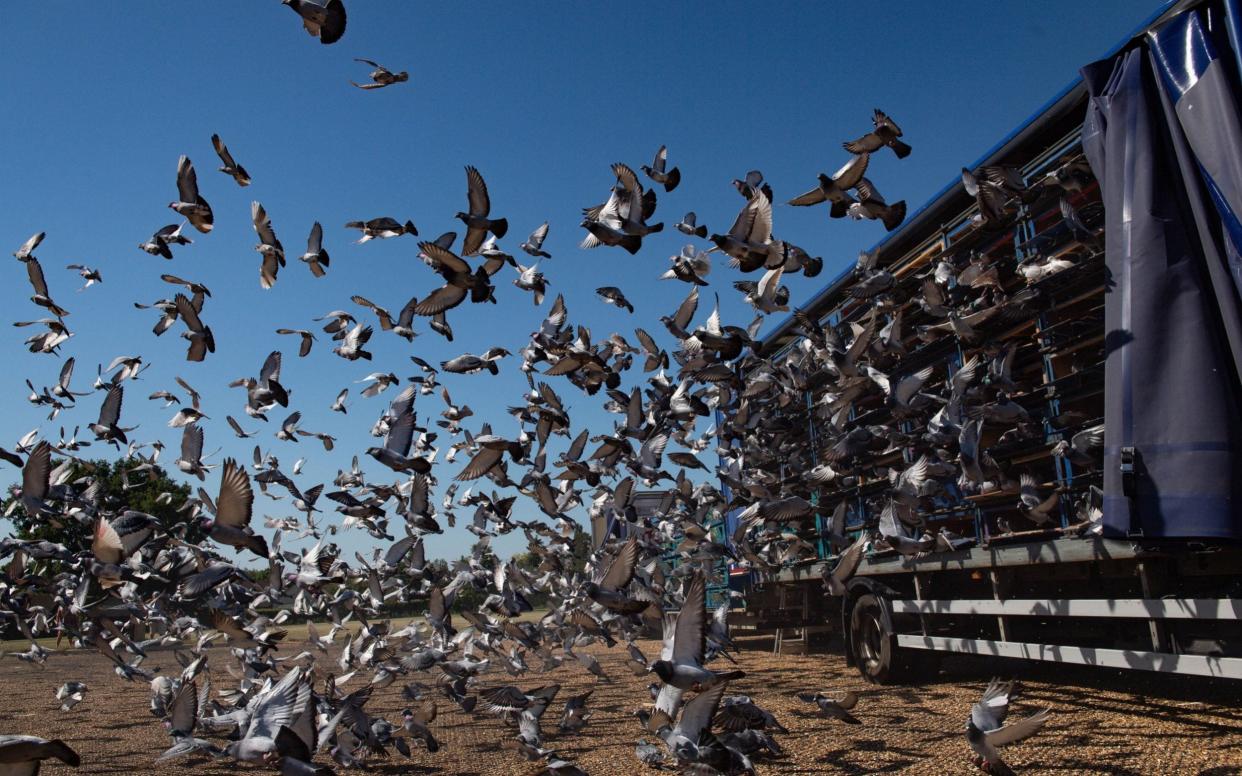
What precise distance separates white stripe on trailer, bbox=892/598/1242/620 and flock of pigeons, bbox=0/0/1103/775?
593 millimetres

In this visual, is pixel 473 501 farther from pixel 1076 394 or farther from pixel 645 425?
pixel 1076 394

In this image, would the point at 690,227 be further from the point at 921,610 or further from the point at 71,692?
the point at 71,692

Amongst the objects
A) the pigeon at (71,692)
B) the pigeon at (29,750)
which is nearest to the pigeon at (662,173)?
the pigeon at (29,750)

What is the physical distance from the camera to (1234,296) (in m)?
4.43

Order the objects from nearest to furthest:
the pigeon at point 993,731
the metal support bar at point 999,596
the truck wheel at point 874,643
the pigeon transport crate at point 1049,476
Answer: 1. the pigeon at point 993,731
2. the pigeon transport crate at point 1049,476
3. the metal support bar at point 999,596
4. the truck wheel at point 874,643

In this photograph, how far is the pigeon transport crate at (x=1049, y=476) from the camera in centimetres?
497

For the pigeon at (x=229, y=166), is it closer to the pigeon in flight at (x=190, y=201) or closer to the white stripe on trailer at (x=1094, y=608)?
the pigeon in flight at (x=190, y=201)

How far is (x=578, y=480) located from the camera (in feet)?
32.5

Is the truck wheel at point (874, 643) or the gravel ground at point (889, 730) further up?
the truck wheel at point (874, 643)

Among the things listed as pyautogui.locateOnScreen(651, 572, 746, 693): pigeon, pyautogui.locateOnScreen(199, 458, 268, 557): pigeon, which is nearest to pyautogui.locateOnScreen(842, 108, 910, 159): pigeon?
pyautogui.locateOnScreen(651, 572, 746, 693): pigeon

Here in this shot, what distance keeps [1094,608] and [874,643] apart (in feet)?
11.8

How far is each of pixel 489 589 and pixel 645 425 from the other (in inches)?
129

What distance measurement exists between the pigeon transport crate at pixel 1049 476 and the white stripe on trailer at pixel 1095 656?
15 mm

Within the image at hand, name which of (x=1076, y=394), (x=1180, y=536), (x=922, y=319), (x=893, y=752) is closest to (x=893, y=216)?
(x=922, y=319)
